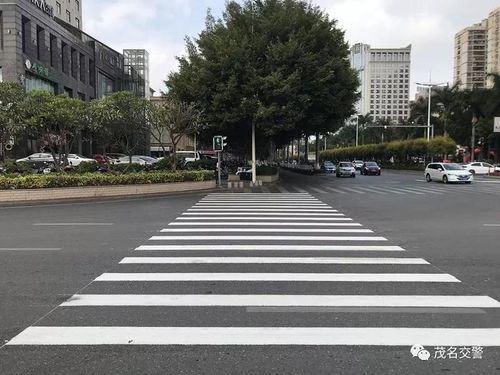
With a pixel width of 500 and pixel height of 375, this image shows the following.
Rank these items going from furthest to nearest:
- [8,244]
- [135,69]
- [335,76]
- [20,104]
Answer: [135,69] → [335,76] → [20,104] → [8,244]

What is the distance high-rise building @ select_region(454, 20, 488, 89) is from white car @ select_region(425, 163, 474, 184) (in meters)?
Answer: 63.1

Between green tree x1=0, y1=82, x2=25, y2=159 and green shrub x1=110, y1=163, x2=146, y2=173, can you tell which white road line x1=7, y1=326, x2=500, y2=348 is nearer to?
green tree x1=0, y1=82, x2=25, y2=159

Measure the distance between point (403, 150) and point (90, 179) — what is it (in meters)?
53.1

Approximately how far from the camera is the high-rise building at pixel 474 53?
93.1 m

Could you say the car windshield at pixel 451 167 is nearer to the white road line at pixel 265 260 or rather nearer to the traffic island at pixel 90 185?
the traffic island at pixel 90 185

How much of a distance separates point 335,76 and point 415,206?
1405 centimetres

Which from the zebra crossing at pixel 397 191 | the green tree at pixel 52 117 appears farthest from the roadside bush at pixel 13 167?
the zebra crossing at pixel 397 191

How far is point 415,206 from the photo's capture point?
17.9 metres

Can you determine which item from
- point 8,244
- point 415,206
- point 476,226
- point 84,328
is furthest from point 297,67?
point 84,328

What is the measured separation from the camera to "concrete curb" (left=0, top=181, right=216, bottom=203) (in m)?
Answer: 19.8

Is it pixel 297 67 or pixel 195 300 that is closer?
pixel 195 300

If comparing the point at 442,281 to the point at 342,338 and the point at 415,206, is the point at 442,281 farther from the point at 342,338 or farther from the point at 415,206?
the point at 415,206

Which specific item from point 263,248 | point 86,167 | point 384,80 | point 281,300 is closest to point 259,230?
point 263,248

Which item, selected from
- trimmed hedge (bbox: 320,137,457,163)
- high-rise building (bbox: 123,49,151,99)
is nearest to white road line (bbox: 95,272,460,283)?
trimmed hedge (bbox: 320,137,457,163)
